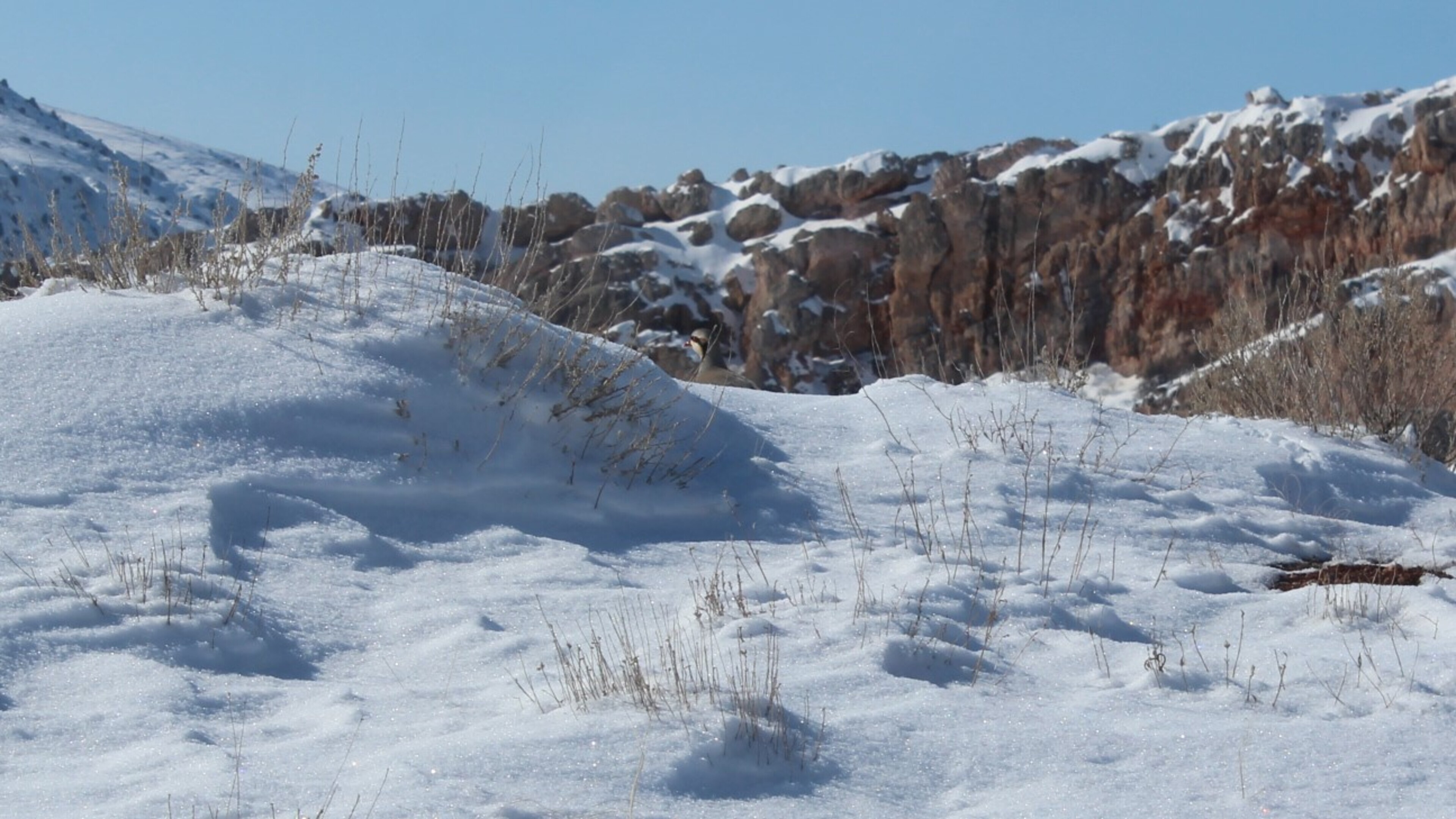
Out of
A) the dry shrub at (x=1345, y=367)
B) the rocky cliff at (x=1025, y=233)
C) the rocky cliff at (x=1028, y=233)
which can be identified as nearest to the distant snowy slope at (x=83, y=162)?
the rocky cliff at (x=1025, y=233)

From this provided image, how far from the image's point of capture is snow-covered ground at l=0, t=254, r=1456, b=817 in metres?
2.75

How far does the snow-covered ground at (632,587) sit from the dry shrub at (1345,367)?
75 centimetres

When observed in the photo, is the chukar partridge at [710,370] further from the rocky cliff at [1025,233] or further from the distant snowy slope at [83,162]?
the distant snowy slope at [83,162]

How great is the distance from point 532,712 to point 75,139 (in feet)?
236

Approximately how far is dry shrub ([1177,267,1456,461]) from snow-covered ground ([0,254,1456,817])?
0.75 meters

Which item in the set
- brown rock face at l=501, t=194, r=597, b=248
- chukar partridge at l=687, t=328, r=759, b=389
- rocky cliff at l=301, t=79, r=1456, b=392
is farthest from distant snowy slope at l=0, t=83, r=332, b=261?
chukar partridge at l=687, t=328, r=759, b=389

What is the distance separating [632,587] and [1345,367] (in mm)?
4708

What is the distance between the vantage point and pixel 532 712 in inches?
122

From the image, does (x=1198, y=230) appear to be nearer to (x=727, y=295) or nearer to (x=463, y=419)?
(x=727, y=295)

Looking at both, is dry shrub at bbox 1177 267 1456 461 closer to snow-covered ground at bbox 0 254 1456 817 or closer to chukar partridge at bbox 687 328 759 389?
snow-covered ground at bbox 0 254 1456 817

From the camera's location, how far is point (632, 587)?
4297 millimetres

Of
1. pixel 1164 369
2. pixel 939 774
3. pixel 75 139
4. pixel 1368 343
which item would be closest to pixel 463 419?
pixel 939 774

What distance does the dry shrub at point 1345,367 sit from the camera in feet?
22.6

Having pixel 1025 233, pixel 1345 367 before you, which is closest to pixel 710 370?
pixel 1345 367
